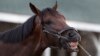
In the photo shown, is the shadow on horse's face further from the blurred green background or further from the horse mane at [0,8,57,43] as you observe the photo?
the blurred green background

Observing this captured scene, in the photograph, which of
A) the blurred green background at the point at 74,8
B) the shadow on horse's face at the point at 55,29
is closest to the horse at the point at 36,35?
the shadow on horse's face at the point at 55,29

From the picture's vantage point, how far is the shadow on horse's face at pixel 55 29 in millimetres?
3239

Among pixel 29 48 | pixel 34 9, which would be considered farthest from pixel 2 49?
pixel 34 9

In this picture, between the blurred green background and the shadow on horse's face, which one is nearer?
the shadow on horse's face

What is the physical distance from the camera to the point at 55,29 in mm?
3303

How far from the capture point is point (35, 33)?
3342 mm

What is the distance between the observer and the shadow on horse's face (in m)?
3.24

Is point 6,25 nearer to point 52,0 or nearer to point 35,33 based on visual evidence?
point 52,0

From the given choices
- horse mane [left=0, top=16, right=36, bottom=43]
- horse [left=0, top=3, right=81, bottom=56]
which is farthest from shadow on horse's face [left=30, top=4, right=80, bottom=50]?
horse mane [left=0, top=16, right=36, bottom=43]

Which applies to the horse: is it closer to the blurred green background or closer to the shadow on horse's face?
the shadow on horse's face

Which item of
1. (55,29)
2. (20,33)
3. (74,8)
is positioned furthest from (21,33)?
(74,8)

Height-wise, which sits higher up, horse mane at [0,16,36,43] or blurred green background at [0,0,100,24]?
blurred green background at [0,0,100,24]

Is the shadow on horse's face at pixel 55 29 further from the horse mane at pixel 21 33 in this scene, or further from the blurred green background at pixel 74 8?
the blurred green background at pixel 74 8

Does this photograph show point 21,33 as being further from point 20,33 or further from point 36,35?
point 36,35
